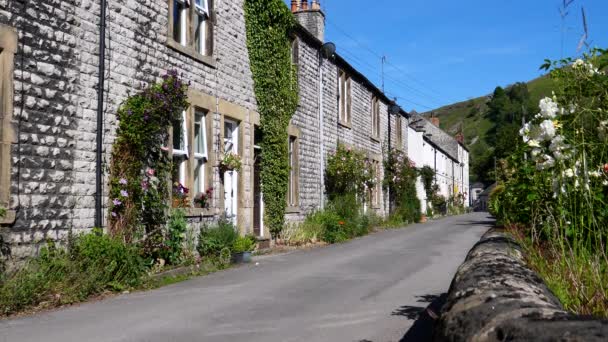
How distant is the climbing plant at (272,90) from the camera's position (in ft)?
49.1

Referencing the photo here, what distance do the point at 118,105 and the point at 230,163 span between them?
11.7 ft

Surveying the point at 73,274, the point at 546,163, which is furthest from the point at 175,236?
the point at 546,163

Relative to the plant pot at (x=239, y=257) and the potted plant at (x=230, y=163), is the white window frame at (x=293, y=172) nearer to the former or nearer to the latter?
the potted plant at (x=230, y=163)

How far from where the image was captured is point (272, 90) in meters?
15.5

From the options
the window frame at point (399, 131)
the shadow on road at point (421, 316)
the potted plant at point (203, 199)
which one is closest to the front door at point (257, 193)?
the potted plant at point (203, 199)

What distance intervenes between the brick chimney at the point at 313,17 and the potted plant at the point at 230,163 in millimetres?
9559

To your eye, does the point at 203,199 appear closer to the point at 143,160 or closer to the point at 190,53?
the point at 143,160

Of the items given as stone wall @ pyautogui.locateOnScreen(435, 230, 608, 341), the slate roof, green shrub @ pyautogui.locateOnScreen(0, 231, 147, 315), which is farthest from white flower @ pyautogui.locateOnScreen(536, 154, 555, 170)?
the slate roof

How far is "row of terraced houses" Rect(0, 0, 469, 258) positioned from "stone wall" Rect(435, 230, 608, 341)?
20.3 ft

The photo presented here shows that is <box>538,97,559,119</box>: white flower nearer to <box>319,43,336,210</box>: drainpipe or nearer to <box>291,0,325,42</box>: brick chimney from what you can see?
<box>319,43,336,210</box>: drainpipe

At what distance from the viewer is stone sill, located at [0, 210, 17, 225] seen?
757 centimetres

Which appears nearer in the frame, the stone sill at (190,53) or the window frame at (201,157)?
the stone sill at (190,53)

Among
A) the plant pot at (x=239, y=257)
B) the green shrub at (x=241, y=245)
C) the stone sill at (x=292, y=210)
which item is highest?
the stone sill at (x=292, y=210)

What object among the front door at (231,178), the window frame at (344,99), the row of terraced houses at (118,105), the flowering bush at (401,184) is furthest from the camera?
the flowering bush at (401,184)
